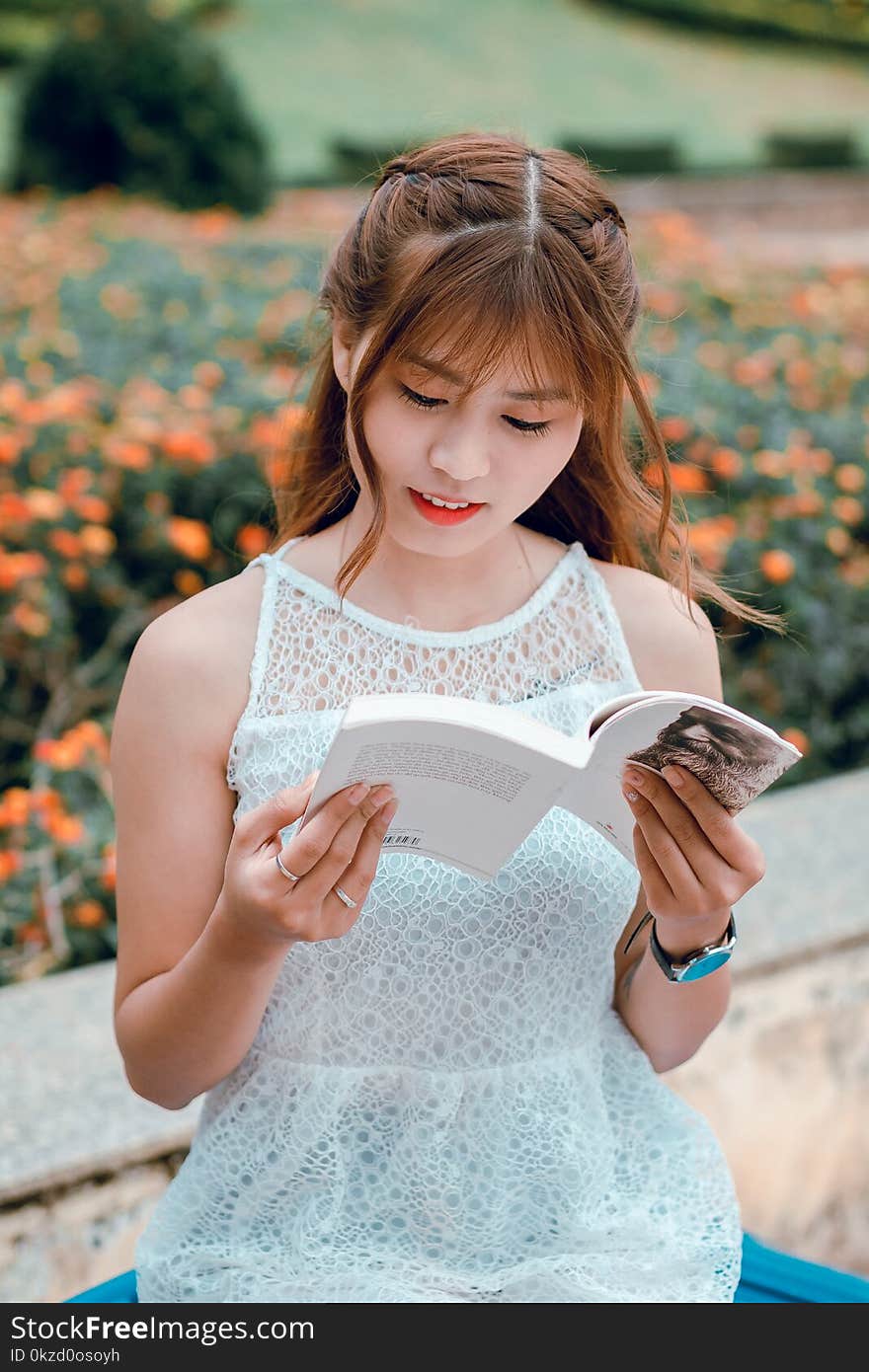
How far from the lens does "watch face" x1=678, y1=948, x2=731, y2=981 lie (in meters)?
1.36

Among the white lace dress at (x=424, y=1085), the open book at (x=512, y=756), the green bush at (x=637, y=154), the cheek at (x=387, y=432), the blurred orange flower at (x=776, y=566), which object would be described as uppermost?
the cheek at (x=387, y=432)

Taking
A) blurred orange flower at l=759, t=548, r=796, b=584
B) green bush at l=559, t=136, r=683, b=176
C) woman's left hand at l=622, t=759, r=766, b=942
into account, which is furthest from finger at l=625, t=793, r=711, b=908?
green bush at l=559, t=136, r=683, b=176

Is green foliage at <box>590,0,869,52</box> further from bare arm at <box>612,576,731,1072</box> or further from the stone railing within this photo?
bare arm at <box>612,576,731,1072</box>

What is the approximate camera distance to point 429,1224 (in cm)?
143

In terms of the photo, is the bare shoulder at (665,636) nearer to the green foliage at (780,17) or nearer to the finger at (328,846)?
the finger at (328,846)

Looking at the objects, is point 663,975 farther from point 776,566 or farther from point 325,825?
point 776,566

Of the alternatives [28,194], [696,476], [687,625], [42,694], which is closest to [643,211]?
[28,194]

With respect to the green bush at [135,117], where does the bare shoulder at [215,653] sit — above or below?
above

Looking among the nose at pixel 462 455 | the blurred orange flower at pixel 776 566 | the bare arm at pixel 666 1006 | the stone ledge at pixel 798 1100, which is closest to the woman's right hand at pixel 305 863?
the nose at pixel 462 455

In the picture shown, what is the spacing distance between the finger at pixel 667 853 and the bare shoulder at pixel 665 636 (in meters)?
0.34

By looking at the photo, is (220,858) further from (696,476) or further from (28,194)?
(28,194)

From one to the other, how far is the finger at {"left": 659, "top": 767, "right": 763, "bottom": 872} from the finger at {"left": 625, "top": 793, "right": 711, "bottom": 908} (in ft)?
0.10

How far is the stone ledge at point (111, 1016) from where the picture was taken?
180 centimetres

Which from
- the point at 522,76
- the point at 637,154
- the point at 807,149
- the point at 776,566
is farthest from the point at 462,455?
the point at 807,149
